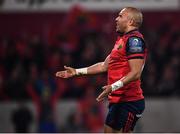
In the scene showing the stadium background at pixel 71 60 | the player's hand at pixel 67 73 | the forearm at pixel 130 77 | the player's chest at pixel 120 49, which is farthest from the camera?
the stadium background at pixel 71 60

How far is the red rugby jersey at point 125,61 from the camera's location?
5609 millimetres

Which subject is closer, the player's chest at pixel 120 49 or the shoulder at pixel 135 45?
the shoulder at pixel 135 45

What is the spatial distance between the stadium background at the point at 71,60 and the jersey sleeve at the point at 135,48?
553cm

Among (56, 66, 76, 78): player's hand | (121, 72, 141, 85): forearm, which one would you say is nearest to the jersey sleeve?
(121, 72, 141, 85): forearm

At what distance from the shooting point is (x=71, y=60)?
37.7 ft

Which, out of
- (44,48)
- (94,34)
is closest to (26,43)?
(44,48)

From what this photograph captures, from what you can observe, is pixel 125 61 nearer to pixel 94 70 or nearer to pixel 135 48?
pixel 135 48

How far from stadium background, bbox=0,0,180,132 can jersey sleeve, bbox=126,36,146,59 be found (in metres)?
5.53

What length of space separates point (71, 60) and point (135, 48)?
5.95m

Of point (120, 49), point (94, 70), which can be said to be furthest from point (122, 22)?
point (94, 70)

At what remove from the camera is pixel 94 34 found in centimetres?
1182

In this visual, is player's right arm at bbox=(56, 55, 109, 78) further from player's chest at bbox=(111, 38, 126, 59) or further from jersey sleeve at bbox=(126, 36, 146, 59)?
jersey sleeve at bbox=(126, 36, 146, 59)

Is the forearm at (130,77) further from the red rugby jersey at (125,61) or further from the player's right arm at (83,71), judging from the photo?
the player's right arm at (83,71)

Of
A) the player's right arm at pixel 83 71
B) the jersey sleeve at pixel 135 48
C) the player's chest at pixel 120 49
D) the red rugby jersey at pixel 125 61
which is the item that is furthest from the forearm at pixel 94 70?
the jersey sleeve at pixel 135 48
